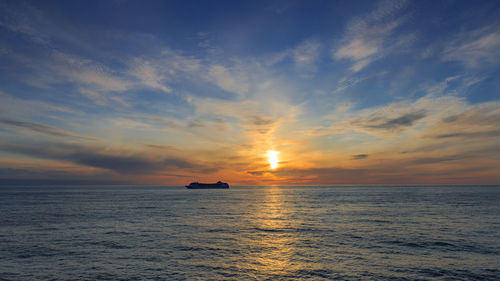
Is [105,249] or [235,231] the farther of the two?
[235,231]

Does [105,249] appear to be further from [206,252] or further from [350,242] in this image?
[350,242]

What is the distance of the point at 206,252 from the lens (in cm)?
2827

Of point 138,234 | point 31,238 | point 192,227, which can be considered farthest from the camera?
point 192,227

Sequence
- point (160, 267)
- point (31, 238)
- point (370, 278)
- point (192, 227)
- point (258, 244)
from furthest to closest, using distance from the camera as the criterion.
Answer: point (192, 227) → point (31, 238) → point (258, 244) → point (160, 267) → point (370, 278)

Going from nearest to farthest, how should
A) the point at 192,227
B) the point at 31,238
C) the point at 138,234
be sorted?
the point at 31,238 < the point at 138,234 < the point at 192,227

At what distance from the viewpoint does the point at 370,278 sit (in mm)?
20828

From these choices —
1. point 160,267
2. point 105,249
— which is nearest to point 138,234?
point 105,249

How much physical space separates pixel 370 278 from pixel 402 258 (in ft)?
24.1

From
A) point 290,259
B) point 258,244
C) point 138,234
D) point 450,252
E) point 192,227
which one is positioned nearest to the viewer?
point 290,259

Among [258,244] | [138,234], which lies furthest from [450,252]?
[138,234]

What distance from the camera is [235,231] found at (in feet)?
131

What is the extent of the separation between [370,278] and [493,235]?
27.4 meters

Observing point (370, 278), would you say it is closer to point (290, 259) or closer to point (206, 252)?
point (290, 259)

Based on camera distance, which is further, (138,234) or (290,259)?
(138,234)
